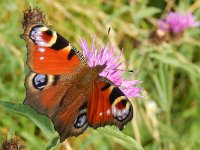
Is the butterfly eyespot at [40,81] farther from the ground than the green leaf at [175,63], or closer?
farther from the ground

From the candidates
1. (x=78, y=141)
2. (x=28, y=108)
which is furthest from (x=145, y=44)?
(x=28, y=108)

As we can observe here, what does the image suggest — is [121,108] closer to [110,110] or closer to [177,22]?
[110,110]

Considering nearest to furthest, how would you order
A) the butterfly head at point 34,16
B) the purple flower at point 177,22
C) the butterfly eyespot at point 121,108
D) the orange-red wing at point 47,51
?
the butterfly eyespot at point 121,108, the orange-red wing at point 47,51, the butterfly head at point 34,16, the purple flower at point 177,22

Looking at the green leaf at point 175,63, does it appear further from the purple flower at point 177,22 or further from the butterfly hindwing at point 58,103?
the butterfly hindwing at point 58,103

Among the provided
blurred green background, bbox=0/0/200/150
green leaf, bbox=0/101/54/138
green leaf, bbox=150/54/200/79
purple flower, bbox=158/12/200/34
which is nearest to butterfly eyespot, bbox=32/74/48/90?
green leaf, bbox=0/101/54/138

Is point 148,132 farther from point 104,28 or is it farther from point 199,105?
point 104,28

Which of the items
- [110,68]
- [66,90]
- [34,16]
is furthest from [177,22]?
[66,90]

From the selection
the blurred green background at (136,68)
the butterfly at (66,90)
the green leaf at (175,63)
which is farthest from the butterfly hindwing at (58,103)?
the green leaf at (175,63)
